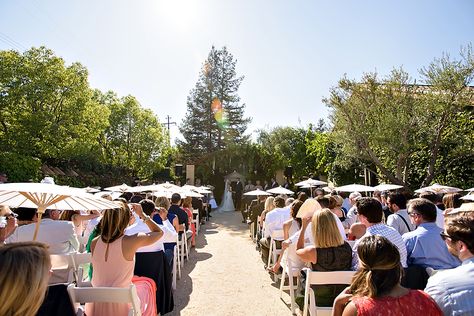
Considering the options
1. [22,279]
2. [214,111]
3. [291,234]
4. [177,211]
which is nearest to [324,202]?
[291,234]

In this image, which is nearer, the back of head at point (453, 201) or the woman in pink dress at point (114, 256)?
the woman in pink dress at point (114, 256)

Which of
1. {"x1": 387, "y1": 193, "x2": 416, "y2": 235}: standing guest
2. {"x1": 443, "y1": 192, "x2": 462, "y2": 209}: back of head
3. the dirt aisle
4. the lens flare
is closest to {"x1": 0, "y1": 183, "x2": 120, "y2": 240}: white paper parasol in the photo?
the dirt aisle

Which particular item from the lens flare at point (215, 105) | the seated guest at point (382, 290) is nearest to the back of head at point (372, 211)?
the seated guest at point (382, 290)

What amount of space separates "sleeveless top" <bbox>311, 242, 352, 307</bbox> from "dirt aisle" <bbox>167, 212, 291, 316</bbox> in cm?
141

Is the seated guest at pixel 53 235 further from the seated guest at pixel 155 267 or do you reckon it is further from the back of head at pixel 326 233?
the back of head at pixel 326 233

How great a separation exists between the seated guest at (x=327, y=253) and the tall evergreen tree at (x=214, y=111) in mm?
29281

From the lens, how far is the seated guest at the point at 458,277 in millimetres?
1932

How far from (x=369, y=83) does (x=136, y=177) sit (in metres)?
24.9

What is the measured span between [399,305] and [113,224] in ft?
7.82

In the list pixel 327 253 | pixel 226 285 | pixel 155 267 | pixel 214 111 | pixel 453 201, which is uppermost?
pixel 214 111

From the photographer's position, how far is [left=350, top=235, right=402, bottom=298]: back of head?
1.91 m

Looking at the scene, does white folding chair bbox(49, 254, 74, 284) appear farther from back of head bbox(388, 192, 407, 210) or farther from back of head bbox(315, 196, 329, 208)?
back of head bbox(388, 192, 407, 210)

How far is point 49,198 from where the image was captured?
11.1 feet

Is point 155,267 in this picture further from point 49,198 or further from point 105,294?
point 105,294
